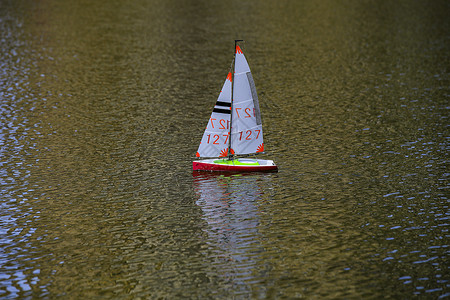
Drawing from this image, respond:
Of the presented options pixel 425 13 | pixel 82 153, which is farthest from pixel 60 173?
pixel 425 13

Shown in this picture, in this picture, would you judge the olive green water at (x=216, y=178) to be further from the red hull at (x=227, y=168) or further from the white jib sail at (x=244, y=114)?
the white jib sail at (x=244, y=114)

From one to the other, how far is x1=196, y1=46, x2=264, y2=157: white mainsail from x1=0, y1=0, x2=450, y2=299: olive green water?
228 centimetres

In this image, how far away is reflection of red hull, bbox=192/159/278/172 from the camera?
44.5 meters

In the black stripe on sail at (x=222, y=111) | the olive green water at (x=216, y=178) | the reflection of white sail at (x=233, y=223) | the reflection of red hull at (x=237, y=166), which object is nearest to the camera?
the olive green water at (x=216, y=178)

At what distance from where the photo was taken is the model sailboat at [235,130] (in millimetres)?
44562

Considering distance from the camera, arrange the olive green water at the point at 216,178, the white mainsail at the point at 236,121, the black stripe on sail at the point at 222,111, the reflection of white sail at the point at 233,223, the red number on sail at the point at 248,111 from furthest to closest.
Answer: the red number on sail at the point at 248,111
the black stripe on sail at the point at 222,111
the white mainsail at the point at 236,121
the reflection of white sail at the point at 233,223
the olive green water at the point at 216,178

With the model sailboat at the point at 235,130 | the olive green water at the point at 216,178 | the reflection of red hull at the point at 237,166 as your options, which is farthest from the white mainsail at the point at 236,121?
the olive green water at the point at 216,178

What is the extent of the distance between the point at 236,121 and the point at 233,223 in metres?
10.6

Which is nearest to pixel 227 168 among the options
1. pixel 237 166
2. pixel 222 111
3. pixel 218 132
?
pixel 237 166

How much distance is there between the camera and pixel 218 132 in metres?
45.1

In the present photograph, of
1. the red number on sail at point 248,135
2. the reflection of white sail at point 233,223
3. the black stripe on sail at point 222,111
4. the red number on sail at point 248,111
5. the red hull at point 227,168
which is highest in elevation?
the black stripe on sail at point 222,111

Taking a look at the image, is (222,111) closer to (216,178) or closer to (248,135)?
(248,135)

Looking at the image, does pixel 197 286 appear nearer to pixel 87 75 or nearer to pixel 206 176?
pixel 206 176

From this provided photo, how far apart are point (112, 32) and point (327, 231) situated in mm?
79474
